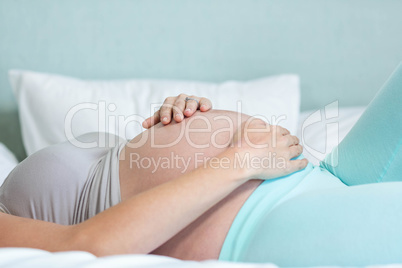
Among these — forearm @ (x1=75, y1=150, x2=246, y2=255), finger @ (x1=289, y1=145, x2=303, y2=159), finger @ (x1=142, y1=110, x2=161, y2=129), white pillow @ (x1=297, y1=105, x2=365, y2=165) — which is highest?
finger @ (x1=142, y1=110, x2=161, y2=129)

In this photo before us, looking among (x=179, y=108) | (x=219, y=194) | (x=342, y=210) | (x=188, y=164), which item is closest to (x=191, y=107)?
(x=179, y=108)

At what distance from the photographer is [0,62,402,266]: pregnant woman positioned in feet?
2.20

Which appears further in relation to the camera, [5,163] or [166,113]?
[5,163]

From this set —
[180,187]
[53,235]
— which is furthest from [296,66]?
[53,235]

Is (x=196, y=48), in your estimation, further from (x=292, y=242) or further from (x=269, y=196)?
(x=292, y=242)

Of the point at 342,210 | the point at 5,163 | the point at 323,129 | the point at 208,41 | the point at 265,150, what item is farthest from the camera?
the point at 208,41

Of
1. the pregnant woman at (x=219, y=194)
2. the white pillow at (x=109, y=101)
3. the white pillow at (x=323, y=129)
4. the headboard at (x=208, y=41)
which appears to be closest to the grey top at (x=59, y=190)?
the pregnant woman at (x=219, y=194)

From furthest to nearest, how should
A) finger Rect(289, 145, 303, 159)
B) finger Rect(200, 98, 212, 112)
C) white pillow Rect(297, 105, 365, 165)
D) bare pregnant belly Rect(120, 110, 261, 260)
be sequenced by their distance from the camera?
1. white pillow Rect(297, 105, 365, 165)
2. finger Rect(200, 98, 212, 112)
3. finger Rect(289, 145, 303, 159)
4. bare pregnant belly Rect(120, 110, 261, 260)

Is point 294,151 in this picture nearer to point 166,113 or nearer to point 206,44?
point 166,113

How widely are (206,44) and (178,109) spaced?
0.77 metres

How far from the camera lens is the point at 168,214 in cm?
71

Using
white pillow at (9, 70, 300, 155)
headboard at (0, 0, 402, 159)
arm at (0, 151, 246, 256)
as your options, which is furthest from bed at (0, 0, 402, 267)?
arm at (0, 151, 246, 256)

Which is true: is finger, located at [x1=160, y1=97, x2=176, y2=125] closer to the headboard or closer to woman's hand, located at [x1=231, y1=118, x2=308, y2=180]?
woman's hand, located at [x1=231, y1=118, x2=308, y2=180]

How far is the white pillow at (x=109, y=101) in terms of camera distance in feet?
4.71
